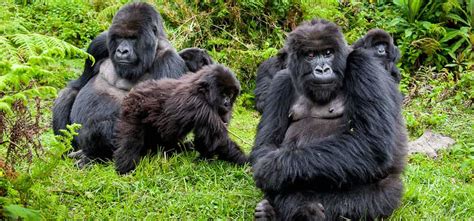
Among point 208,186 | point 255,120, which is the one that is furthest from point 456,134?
point 208,186

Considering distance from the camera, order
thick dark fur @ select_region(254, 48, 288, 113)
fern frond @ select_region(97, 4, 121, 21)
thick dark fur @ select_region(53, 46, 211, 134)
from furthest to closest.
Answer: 1. fern frond @ select_region(97, 4, 121, 21)
2. thick dark fur @ select_region(254, 48, 288, 113)
3. thick dark fur @ select_region(53, 46, 211, 134)

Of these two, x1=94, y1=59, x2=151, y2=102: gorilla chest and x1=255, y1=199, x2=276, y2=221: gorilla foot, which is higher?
x1=94, y1=59, x2=151, y2=102: gorilla chest

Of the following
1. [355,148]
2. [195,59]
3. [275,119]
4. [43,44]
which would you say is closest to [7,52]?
[43,44]

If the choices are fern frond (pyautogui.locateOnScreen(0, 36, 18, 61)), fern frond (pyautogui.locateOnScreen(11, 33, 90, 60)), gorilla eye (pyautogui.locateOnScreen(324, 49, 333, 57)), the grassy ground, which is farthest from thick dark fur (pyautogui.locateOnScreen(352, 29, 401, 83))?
fern frond (pyautogui.locateOnScreen(0, 36, 18, 61))

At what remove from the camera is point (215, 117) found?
5.32 metres

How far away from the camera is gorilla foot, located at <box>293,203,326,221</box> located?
404cm

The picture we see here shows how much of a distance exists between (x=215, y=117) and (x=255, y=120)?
2703mm

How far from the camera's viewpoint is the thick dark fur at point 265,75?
7.81 metres

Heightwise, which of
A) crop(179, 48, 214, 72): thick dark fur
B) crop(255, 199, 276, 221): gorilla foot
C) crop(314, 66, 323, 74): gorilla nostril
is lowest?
crop(255, 199, 276, 221): gorilla foot

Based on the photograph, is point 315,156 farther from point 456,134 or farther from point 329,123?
point 456,134

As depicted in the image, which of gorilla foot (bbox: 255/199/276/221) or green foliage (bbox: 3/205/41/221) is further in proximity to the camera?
gorilla foot (bbox: 255/199/276/221)

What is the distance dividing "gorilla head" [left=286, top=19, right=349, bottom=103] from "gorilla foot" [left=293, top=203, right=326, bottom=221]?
0.72 metres

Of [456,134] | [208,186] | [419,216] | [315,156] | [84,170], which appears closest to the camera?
[315,156]

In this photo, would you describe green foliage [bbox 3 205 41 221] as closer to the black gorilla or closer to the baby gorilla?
the black gorilla
